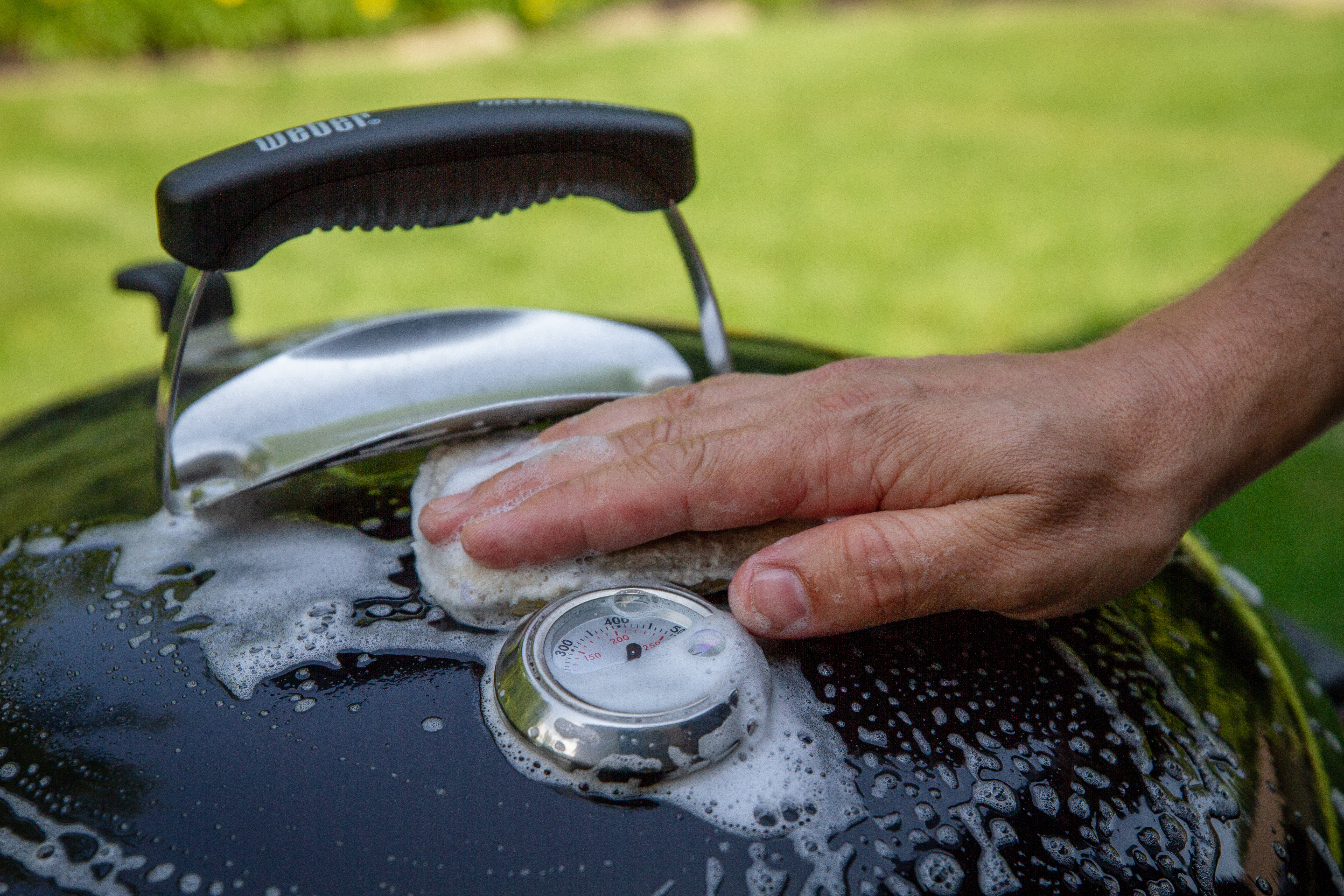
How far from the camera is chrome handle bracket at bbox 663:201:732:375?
152cm

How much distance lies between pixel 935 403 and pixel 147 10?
944 cm

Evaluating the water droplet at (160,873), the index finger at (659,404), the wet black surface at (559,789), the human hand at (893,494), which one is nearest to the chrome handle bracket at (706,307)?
the index finger at (659,404)

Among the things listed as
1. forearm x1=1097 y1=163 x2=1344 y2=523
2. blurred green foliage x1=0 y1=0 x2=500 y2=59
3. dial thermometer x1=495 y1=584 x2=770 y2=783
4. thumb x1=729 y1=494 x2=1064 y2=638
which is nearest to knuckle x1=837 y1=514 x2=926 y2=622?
thumb x1=729 y1=494 x2=1064 y2=638

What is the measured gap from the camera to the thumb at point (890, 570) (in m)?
1.02

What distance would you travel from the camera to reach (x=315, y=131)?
45.8 inches

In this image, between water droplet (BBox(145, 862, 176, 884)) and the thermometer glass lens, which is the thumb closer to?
the thermometer glass lens

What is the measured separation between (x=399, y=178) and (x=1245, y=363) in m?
1.11

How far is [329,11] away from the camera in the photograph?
9.09 m

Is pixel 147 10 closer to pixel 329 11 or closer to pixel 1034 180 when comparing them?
pixel 329 11

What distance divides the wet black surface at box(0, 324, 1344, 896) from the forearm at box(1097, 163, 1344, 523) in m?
0.25

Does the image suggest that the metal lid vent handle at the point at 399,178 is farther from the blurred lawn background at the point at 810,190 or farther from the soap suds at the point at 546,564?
the blurred lawn background at the point at 810,190

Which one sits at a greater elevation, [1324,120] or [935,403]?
[935,403]

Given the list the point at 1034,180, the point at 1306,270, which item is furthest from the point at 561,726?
the point at 1034,180

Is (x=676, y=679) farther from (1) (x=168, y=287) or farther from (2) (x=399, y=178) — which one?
(1) (x=168, y=287)
